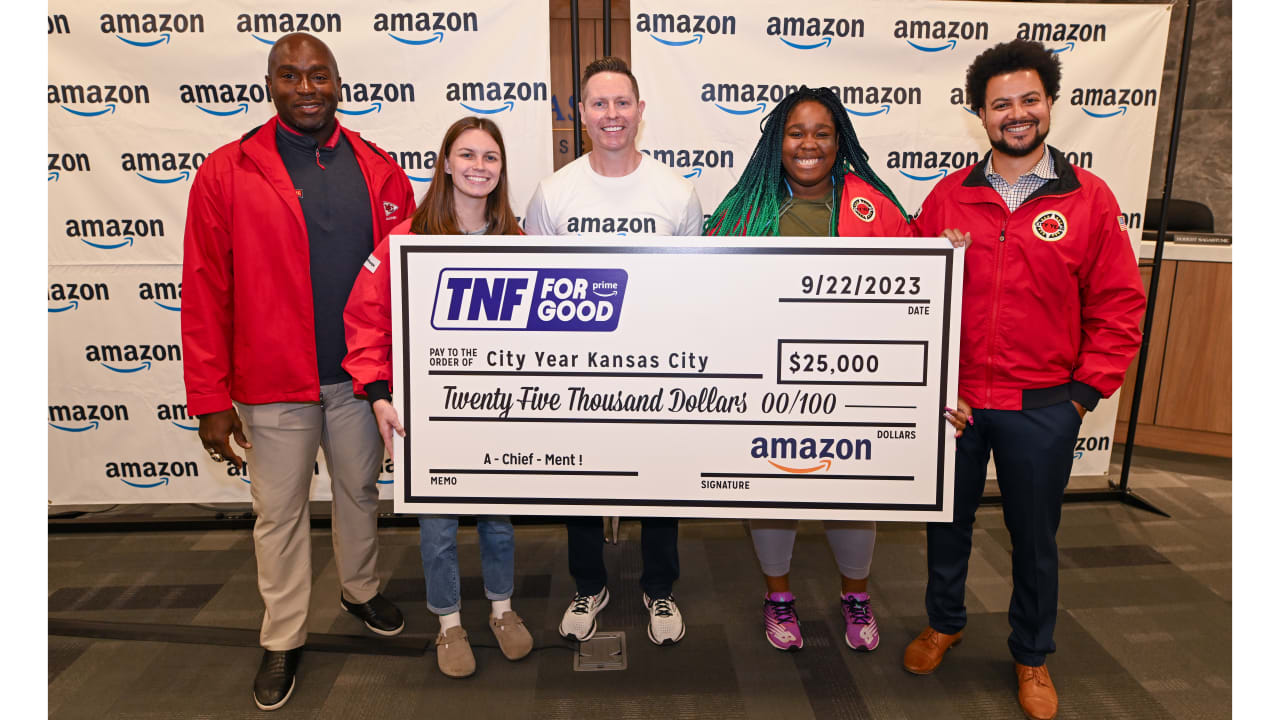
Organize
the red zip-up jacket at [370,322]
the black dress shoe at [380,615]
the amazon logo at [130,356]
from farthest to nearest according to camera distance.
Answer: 1. the amazon logo at [130,356]
2. the black dress shoe at [380,615]
3. the red zip-up jacket at [370,322]

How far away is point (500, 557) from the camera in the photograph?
2.14 m

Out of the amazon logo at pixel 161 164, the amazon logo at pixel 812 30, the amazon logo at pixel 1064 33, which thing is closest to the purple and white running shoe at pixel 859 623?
the amazon logo at pixel 812 30

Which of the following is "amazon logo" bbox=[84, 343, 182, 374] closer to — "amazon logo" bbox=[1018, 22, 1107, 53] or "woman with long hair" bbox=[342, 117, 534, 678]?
"woman with long hair" bbox=[342, 117, 534, 678]

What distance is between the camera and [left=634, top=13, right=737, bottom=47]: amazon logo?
2732 millimetres

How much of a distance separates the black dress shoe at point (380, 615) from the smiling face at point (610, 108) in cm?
167

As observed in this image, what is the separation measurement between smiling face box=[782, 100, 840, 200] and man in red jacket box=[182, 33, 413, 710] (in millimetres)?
1143

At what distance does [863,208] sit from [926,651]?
1.33 metres

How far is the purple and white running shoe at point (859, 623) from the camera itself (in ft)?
7.09

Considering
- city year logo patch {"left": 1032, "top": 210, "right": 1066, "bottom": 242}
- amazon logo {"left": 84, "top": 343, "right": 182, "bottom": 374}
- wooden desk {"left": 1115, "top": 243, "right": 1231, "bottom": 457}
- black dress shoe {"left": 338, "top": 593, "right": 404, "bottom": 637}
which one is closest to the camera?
city year logo patch {"left": 1032, "top": 210, "right": 1066, "bottom": 242}

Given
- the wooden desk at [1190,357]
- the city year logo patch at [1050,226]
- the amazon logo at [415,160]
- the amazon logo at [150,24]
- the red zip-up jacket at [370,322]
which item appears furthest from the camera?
the wooden desk at [1190,357]

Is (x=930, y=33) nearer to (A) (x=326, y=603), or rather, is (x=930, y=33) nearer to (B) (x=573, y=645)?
(B) (x=573, y=645)

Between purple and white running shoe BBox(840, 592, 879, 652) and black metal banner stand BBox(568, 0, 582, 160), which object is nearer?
purple and white running shoe BBox(840, 592, 879, 652)

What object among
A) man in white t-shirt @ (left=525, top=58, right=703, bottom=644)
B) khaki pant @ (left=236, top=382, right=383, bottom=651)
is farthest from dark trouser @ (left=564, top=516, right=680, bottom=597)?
khaki pant @ (left=236, top=382, right=383, bottom=651)

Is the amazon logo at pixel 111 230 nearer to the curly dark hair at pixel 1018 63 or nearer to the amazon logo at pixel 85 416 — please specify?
the amazon logo at pixel 85 416
